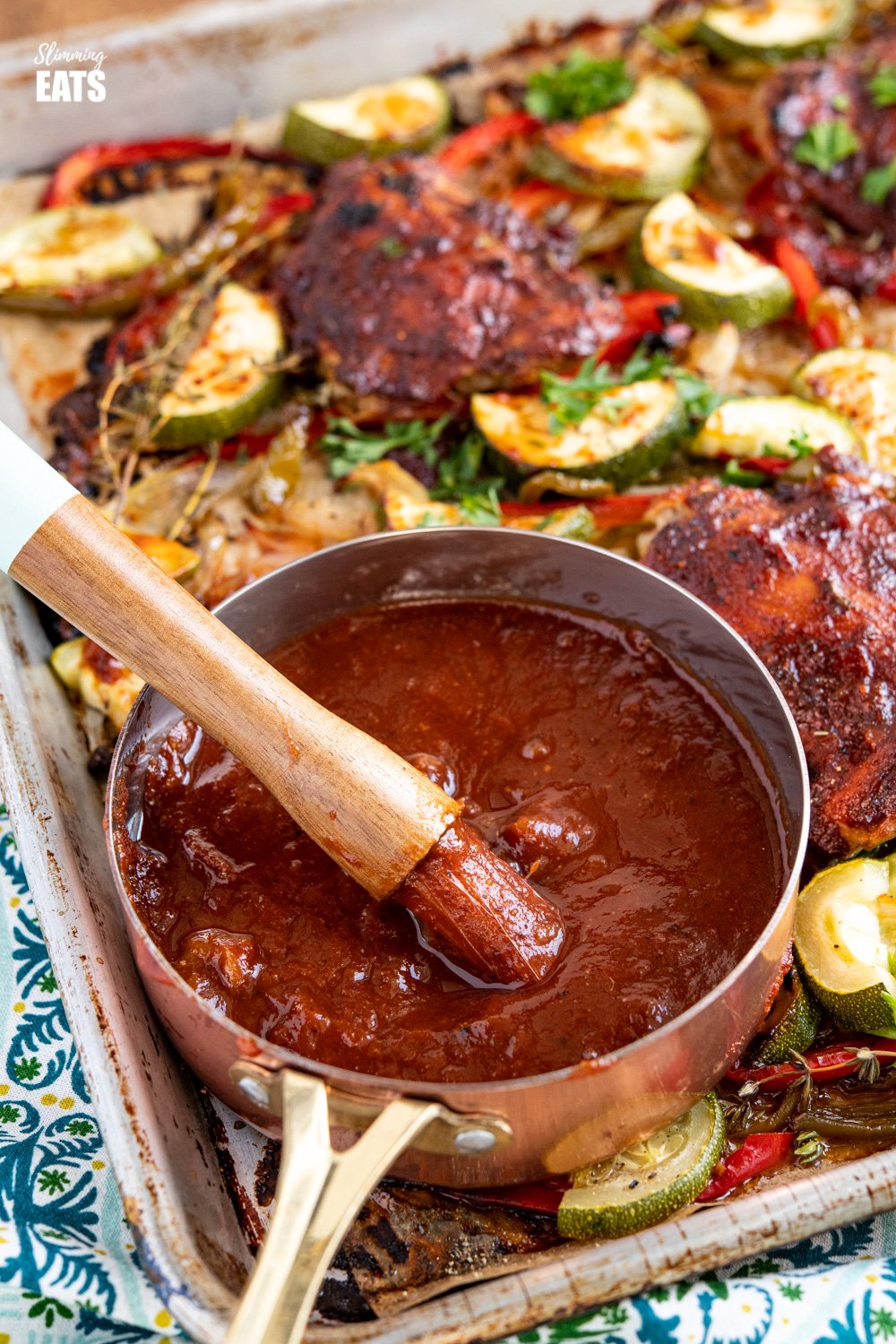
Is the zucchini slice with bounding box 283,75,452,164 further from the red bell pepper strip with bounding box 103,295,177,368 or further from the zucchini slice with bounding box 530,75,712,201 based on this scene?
the red bell pepper strip with bounding box 103,295,177,368

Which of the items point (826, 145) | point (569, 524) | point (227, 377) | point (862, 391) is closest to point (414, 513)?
point (569, 524)

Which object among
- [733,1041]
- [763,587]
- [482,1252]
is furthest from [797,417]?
[482,1252]

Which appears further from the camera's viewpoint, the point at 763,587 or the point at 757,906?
the point at 763,587

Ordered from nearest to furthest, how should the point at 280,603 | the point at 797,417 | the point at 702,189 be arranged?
the point at 280,603 < the point at 797,417 < the point at 702,189

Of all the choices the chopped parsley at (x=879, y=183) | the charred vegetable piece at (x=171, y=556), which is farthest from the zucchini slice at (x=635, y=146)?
the charred vegetable piece at (x=171, y=556)

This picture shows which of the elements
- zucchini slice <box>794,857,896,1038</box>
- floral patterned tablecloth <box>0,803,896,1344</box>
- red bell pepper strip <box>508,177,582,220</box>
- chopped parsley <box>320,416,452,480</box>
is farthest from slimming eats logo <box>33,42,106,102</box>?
zucchini slice <box>794,857,896,1038</box>

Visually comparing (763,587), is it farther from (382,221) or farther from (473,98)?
(473,98)

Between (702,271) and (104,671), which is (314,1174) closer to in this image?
(104,671)
